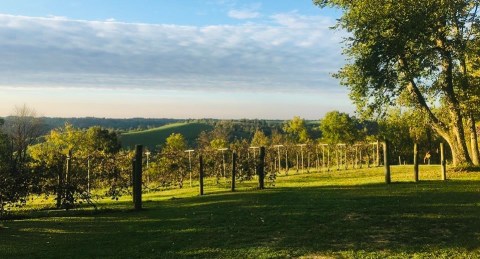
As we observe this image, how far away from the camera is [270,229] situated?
8.74 metres

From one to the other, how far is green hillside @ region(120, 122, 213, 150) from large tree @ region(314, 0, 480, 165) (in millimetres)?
78997

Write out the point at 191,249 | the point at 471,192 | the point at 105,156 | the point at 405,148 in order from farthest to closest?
the point at 405,148
the point at 105,156
the point at 471,192
the point at 191,249

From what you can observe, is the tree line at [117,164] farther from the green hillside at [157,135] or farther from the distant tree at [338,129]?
the green hillside at [157,135]

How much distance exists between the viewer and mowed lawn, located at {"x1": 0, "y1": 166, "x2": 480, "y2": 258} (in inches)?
280

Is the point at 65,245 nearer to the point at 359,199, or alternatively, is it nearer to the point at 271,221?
the point at 271,221

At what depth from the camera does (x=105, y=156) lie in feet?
63.5

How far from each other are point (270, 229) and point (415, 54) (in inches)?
623

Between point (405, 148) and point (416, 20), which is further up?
point (416, 20)

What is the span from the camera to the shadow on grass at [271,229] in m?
7.24

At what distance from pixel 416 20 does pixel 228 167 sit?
12783 mm

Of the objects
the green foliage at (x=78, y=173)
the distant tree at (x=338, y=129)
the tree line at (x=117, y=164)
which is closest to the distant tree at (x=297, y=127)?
the distant tree at (x=338, y=129)

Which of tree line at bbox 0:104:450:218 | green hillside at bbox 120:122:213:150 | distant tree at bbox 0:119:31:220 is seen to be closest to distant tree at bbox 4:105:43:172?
tree line at bbox 0:104:450:218

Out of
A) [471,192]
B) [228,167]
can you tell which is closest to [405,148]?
[228,167]

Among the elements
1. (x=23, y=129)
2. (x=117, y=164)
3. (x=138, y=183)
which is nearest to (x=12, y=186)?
(x=138, y=183)
